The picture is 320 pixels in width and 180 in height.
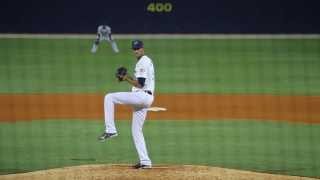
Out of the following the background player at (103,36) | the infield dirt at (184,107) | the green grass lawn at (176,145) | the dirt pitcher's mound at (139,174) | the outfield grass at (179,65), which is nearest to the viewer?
the dirt pitcher's mound at (139,174)

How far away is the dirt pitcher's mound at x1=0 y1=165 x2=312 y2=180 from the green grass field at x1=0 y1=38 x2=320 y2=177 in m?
1.13

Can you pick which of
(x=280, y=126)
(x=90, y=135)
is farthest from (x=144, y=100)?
(x=280, y=126)

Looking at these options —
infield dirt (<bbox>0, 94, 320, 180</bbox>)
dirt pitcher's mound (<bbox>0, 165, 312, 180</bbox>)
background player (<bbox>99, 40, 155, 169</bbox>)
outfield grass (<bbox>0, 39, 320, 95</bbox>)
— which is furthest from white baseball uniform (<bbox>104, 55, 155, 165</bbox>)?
outfield grass (<bbox>0, 39, 320, 95</bbox>)

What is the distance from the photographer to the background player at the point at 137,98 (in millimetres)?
8406
